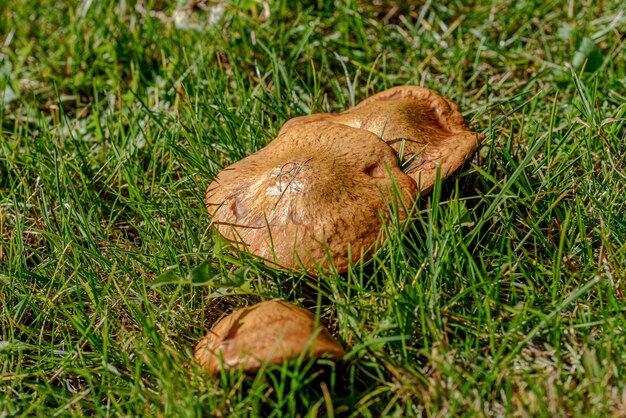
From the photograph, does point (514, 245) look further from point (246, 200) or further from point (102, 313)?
point (102, 313)

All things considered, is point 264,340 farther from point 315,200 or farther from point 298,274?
point 315,200

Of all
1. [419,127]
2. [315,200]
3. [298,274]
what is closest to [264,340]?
[298,274]

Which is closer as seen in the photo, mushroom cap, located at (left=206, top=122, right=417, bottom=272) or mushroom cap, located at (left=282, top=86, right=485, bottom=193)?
mushroom cap, located at (left=206, top=122, right=417, bottom=272)

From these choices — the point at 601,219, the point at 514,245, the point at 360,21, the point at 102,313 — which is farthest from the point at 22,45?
the point at 601,219

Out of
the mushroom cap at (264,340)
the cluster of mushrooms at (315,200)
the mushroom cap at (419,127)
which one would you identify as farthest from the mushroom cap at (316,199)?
the mushroom cap at (264,340)

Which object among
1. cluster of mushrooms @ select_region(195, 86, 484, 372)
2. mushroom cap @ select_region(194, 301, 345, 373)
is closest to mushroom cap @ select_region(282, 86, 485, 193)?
cluster of mushrooms @ select_region(195, 86, 484, 372)

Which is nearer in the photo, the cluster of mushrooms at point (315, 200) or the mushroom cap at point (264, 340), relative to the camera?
the mushroom cap at point (264, 340)

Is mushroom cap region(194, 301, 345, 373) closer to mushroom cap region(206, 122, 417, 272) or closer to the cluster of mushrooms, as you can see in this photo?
the cluster of mushrooms

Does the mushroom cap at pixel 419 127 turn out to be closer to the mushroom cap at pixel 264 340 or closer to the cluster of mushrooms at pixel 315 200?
the cluster of mushrooms at pixel 315 200
